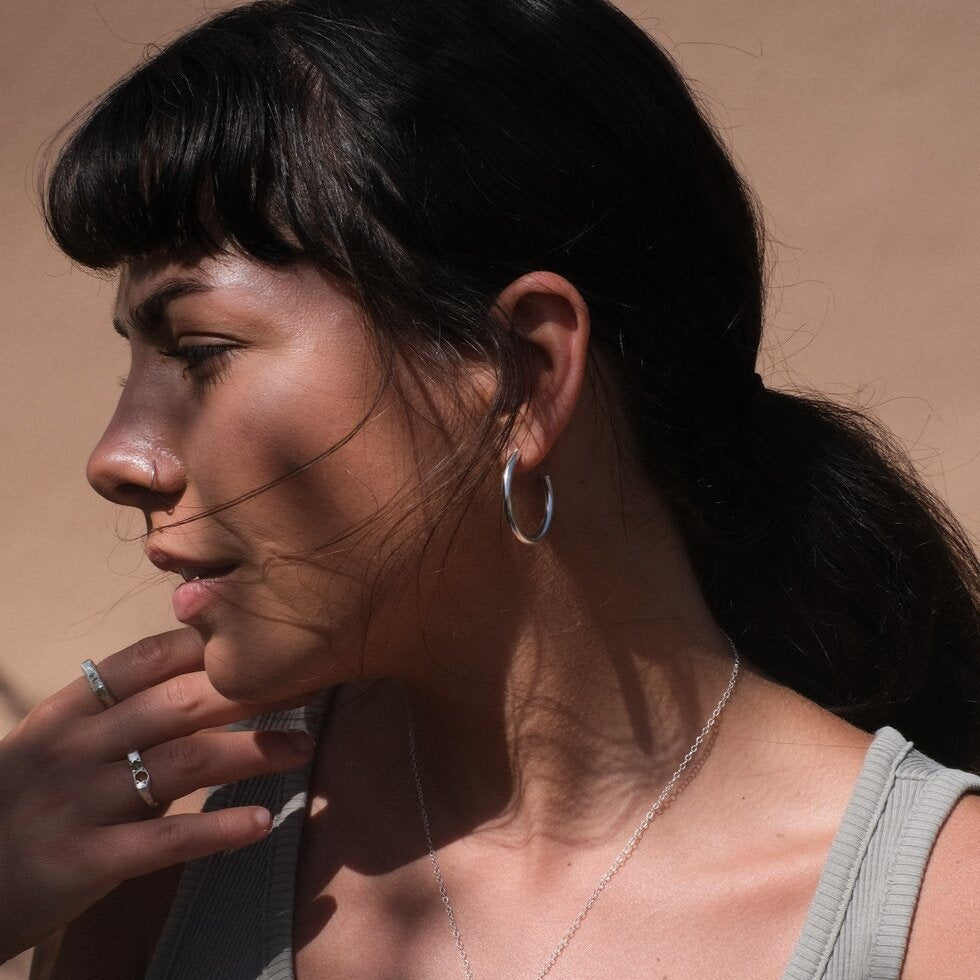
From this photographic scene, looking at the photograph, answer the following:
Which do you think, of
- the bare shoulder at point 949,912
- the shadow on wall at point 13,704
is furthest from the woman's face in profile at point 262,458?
the shadow on wall at point 13,704

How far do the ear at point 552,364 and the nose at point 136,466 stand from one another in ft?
1.32

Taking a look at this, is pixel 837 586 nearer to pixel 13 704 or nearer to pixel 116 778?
pixel 116 778

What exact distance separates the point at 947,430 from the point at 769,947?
7.00 feet

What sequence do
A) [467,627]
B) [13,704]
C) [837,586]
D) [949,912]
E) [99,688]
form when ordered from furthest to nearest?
[13,704]
[837,586]
[99,688]
[467,627]
[949,912]

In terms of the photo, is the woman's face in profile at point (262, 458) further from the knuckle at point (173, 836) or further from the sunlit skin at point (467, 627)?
the knuckle at point (173, 836)

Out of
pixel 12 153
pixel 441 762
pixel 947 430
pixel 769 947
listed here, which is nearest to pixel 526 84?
pixel 441 762

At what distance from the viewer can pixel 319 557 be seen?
141 cm

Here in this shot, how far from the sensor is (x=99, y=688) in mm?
1646

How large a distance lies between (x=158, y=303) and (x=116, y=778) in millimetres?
617

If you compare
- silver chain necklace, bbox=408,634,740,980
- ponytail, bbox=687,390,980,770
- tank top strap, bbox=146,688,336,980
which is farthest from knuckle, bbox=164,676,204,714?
ponytail, bbox=687,390,980,770

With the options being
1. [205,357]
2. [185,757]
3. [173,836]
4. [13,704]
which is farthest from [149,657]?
[13,704]

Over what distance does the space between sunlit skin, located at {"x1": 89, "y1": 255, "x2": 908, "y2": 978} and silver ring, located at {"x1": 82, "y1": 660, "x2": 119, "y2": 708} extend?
0.24 meters

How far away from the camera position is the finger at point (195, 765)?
1.55 meters

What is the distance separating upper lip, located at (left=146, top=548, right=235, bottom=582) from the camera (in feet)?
4.75
